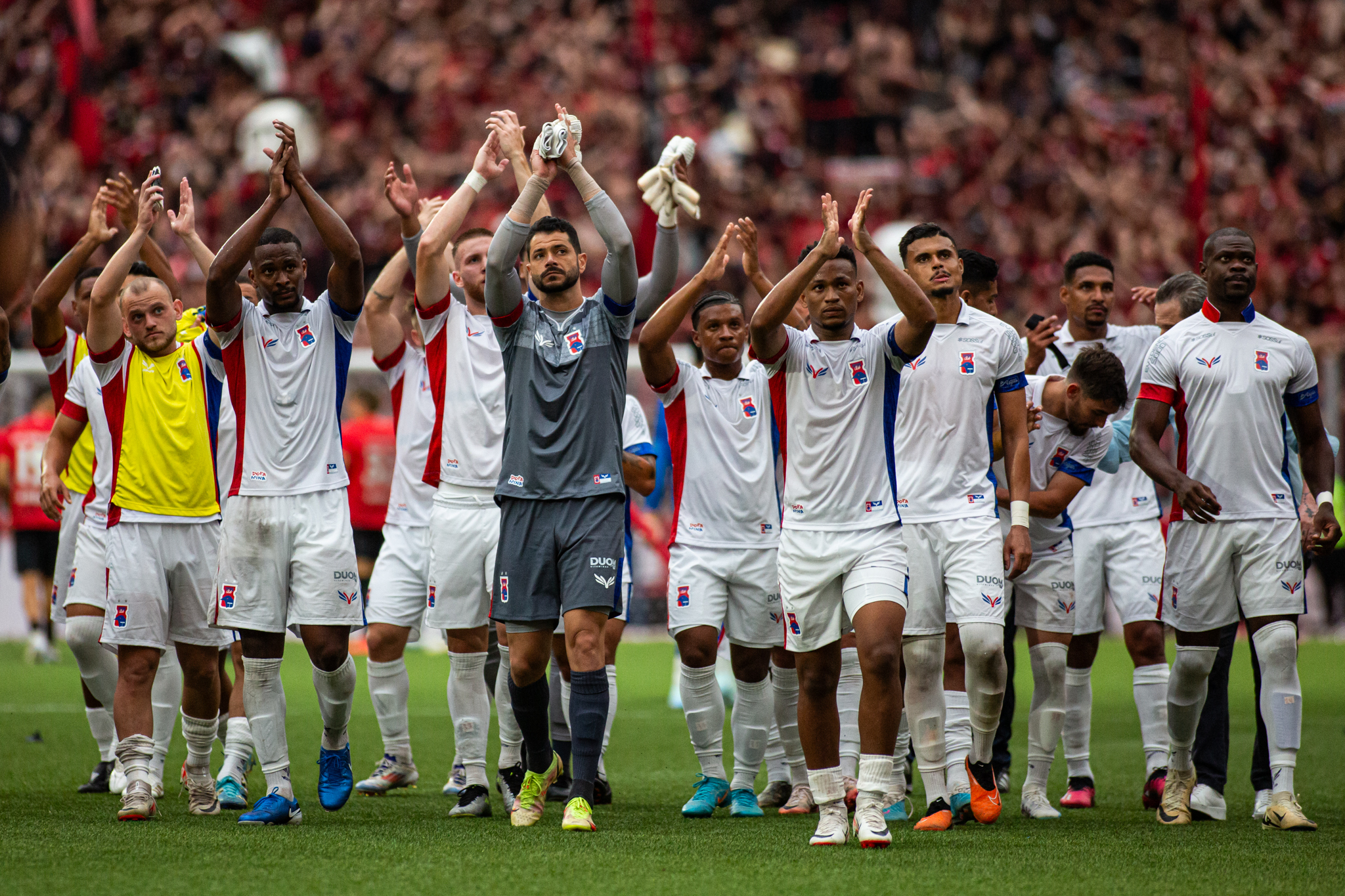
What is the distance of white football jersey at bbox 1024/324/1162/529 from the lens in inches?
339

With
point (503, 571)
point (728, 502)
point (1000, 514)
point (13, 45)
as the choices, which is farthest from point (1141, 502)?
point (13, 45)

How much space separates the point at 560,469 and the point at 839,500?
4.14 feet

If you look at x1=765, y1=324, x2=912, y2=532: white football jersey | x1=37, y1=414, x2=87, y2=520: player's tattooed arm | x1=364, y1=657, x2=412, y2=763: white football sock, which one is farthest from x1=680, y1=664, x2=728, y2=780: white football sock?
x1=37, y1=414, x2=87, y2=520: player's tattooed arm

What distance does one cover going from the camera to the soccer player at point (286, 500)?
706 cm

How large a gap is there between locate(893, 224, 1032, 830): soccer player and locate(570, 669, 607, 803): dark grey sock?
139 centimetres

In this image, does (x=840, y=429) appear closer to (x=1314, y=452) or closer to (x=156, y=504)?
(x=1314, y=452)

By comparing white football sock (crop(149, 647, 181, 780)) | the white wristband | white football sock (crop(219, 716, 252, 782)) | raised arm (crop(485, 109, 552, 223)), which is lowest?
white football sock (crop(219, 716, 252, 782))

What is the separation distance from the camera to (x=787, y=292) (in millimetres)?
6461

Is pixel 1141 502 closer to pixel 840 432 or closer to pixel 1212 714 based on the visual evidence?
pixel 1212 714

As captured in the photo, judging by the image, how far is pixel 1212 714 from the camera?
772 cm

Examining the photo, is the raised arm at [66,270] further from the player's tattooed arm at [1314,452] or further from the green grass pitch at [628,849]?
the player's tattooed arm at [1314,452]

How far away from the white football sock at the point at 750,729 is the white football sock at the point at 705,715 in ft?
0.31

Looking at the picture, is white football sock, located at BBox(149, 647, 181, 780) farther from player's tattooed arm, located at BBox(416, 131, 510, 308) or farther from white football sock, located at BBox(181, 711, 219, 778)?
player's tattooed arm, located at BBox(416, 131, 510, 308)

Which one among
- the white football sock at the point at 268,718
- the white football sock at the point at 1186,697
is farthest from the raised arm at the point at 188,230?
the white football sock at the point at 1186,697
